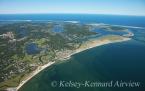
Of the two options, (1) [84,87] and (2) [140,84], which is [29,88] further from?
(2) [140,84]

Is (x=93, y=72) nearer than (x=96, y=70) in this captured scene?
Yes

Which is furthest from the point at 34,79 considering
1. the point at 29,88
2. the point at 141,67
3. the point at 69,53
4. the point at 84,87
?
the point at 141,67

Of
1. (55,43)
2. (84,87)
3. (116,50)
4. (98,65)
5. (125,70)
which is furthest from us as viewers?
(55,43)

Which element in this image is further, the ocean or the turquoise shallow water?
the turquoise shallow water

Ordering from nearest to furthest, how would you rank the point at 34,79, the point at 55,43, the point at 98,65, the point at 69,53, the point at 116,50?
the point at 34,79
the point at 98,65
the point at 69,53
the point at 116,50
the point at 55,43

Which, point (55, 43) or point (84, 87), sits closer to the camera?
point (84, 87)

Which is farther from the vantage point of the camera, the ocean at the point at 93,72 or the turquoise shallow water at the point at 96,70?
the turquoise shallow water at the point at 96,70

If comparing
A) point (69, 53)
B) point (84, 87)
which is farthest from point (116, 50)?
point (84, 87)
